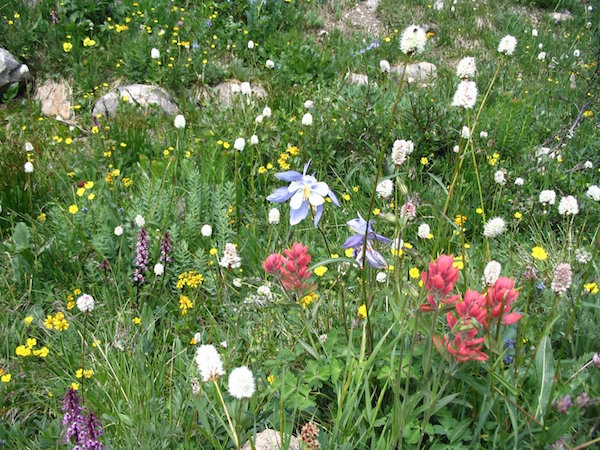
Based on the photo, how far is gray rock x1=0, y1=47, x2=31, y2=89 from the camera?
202 inches

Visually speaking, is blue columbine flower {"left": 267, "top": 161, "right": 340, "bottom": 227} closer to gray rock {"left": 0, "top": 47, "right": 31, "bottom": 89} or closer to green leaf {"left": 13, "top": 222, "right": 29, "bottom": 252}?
green leaf {"left": 13, "top": 222, "right": 29, "bottom": 252}

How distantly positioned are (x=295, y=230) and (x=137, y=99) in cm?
276

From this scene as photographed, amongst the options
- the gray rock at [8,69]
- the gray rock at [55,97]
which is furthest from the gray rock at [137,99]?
the gray rock at [8,69]

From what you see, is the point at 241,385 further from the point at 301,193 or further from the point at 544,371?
the point at 544,371

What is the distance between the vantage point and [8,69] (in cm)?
518

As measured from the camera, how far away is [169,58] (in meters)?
5.32

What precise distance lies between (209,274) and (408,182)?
1.48 m

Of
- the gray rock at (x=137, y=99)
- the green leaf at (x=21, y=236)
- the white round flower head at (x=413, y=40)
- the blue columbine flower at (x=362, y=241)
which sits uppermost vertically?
the white round flower head at (x=413, y=40)

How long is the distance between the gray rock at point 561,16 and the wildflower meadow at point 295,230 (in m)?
0.28

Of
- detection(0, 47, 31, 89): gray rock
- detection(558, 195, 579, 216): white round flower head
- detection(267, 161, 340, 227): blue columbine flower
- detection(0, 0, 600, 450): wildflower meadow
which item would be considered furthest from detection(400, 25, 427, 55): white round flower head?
detection(0, 47, 31, 89): gray rock

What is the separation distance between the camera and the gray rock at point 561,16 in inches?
294

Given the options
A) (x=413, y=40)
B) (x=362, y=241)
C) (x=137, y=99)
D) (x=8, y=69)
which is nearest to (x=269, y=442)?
(x=362, y=241)

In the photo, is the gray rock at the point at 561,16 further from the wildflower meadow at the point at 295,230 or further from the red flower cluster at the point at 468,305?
the red flower cluster at the point at 468,305

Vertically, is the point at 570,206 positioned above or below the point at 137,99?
above
